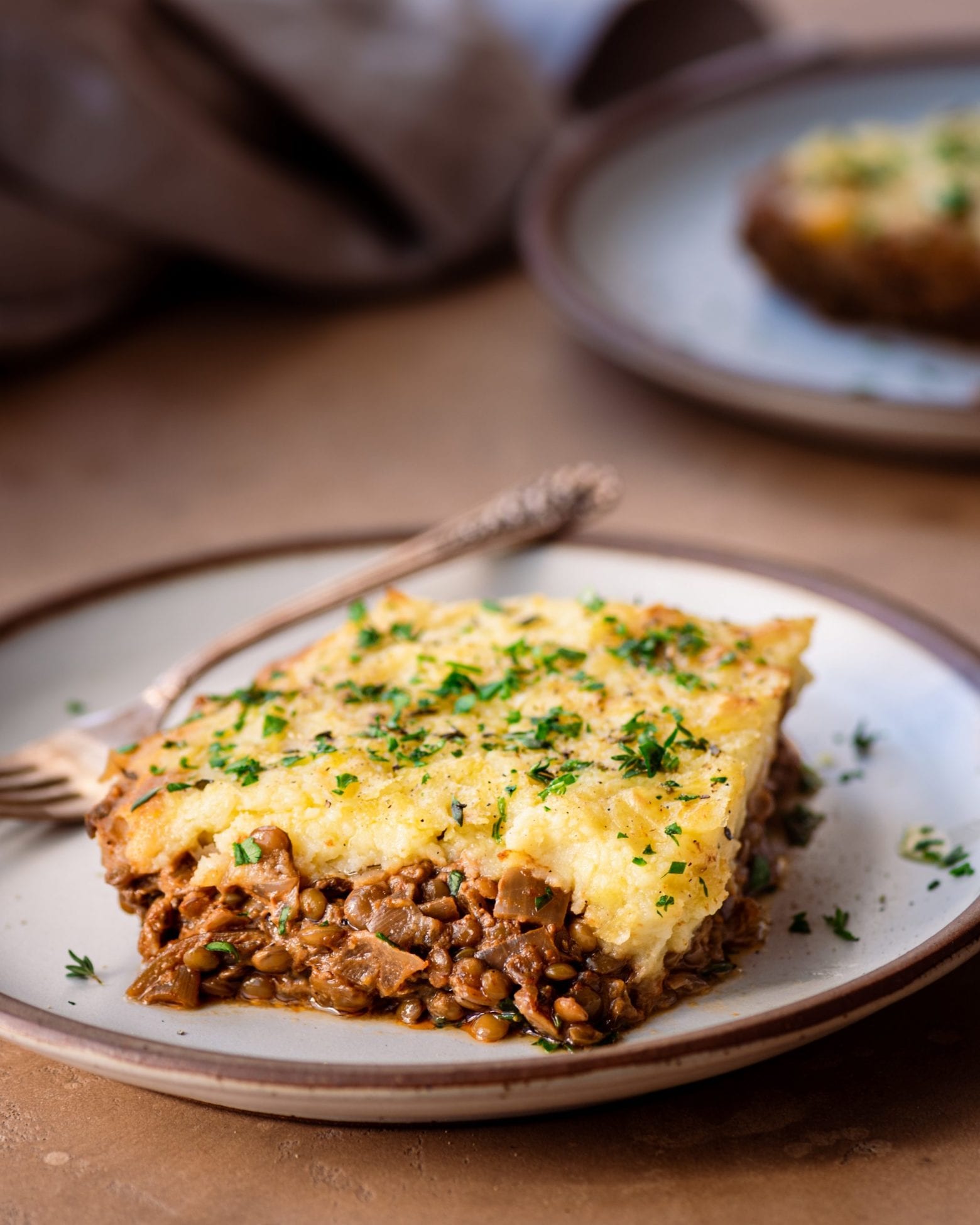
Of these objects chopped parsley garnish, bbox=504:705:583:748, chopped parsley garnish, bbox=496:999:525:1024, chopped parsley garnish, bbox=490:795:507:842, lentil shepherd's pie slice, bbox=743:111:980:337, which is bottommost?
chopped parsley garnish, bbox=496:999:525:1024

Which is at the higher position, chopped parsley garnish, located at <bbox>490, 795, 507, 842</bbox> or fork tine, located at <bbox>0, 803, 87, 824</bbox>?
chopped parsley garnish, located at <bbox>490, 795, 507, 842</bbox>

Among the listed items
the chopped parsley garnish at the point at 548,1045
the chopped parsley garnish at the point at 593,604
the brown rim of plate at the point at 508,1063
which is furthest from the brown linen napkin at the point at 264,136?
the chopped parsley garnish at the point at 548,1045

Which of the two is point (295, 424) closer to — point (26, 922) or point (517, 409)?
point (517, 409)

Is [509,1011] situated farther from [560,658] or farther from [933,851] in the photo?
[933,851]

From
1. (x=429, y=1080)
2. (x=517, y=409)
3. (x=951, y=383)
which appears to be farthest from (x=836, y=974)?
(x=517, y=409)

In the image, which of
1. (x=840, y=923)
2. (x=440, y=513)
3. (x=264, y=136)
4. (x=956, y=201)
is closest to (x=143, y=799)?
(x=840, y=923)

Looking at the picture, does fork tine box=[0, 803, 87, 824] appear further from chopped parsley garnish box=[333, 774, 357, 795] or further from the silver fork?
chopped parsley garnish box=[333, 774, 357, 795]

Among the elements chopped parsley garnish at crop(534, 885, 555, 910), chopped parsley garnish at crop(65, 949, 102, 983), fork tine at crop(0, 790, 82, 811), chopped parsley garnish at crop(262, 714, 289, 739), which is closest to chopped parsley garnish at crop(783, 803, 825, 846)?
chopped parsley garnish at crop(534, 885, 555, 910)
